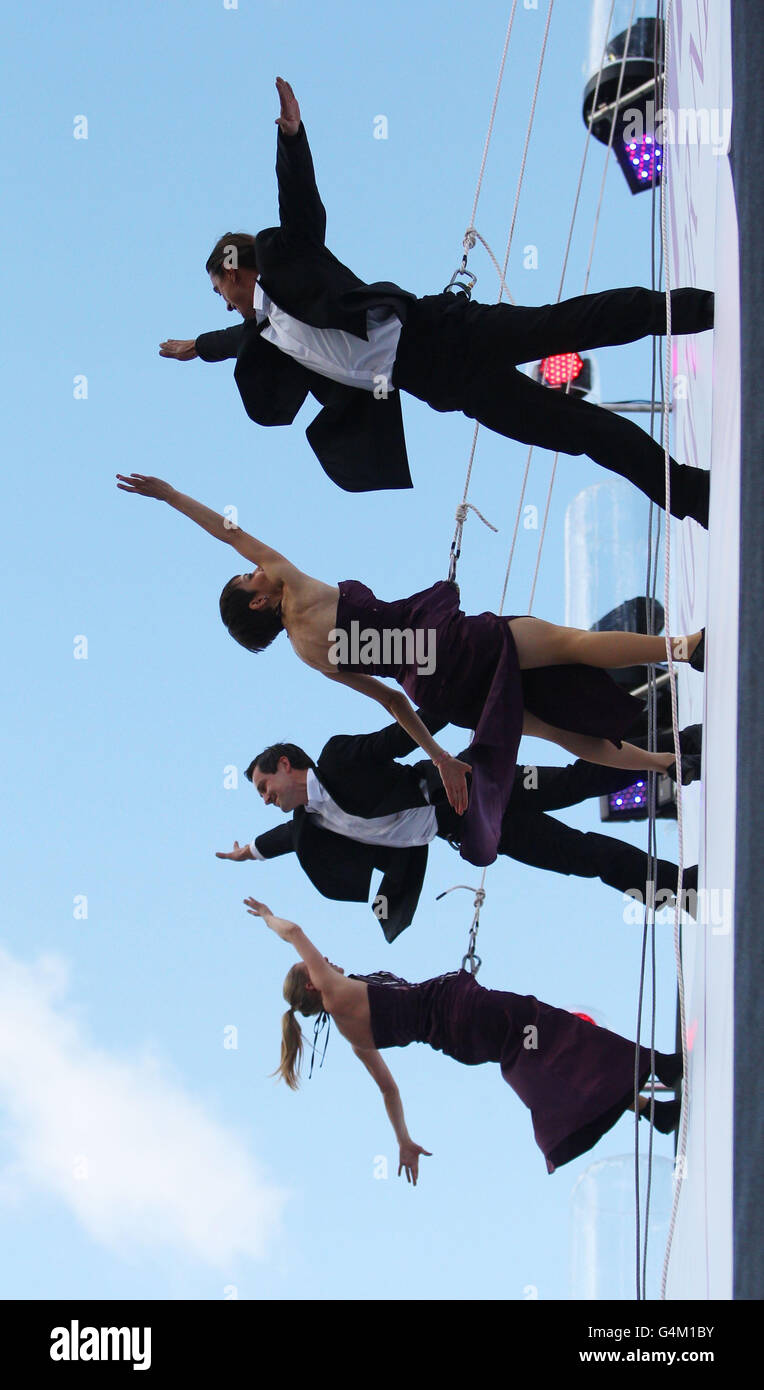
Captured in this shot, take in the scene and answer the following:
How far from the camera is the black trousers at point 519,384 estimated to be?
342 centimetres

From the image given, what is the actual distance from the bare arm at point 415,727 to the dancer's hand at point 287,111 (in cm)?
117

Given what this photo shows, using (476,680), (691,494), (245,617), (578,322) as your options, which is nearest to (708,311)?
(578,322)

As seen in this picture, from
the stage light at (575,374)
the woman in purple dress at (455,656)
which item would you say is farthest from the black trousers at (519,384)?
the stage light at (575,374)

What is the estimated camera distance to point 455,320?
3.50 meters

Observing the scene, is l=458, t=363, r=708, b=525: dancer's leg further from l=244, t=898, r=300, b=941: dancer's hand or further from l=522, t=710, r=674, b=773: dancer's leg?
l=244, t=898, r=300, b=941: dancer's hand

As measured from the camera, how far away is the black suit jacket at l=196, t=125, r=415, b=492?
3436mm

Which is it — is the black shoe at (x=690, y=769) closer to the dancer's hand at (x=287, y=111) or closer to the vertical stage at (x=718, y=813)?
the vertical stage at (x=718, y=813)

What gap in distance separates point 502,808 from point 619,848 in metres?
1.02

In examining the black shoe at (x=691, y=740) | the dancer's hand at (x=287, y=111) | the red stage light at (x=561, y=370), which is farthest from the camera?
the red stage light at (x=561, y=370)

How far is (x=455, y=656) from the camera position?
142 inches

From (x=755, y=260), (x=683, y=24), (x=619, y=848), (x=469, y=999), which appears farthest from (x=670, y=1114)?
(x=683, y=24)

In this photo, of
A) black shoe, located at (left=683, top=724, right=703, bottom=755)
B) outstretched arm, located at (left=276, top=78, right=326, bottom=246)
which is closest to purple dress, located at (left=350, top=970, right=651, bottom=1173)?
black shoe, located at (left=683, top=724, right=703, bottom=755)

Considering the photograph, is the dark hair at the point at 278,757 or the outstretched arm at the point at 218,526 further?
the dark hair at the point at 278,757

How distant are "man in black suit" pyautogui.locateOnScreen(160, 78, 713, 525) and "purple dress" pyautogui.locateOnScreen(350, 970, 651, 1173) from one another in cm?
130
